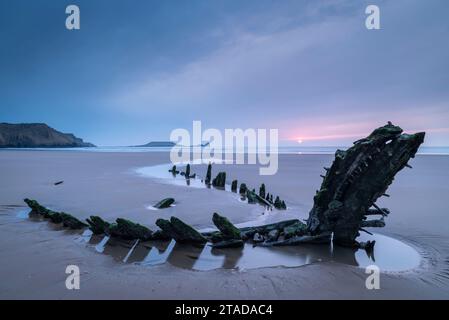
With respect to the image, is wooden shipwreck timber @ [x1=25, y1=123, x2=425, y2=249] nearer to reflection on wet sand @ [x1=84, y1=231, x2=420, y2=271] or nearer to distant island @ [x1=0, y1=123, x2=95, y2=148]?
reflection on wet sand @ [x1=84, y1=231, x2=420, y2=271]

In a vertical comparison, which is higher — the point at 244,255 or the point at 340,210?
the point at 340,210

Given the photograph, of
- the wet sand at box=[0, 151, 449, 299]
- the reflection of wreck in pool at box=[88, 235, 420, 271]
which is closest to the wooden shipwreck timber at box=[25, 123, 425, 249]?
the reflection of wreck in pool at box=[88, 235, 420, 271]

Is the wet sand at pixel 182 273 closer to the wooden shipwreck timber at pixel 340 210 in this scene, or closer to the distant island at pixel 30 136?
the wooden shipwreck timber at pixel 340 210

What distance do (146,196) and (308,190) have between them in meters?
10.6

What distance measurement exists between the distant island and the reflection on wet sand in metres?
168

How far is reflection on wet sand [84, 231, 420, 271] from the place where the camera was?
252 inches

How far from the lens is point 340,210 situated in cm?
703

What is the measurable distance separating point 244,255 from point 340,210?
274 cm

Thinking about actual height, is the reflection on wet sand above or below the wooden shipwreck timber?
below

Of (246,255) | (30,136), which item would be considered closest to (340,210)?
(246,255)

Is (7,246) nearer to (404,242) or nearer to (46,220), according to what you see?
(46,220)

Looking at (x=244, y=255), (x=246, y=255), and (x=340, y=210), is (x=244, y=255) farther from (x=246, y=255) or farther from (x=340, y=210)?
(x=340, y=210)

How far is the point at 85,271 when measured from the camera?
18.8 feet

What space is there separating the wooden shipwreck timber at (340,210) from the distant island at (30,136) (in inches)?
6614
